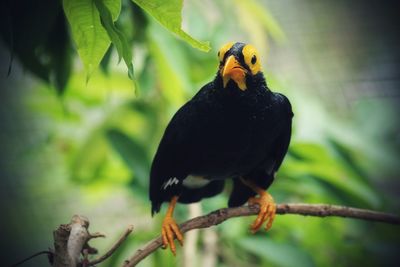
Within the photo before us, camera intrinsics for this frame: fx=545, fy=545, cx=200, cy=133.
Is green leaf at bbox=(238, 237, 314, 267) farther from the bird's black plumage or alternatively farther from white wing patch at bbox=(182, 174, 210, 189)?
the bird's black plumage

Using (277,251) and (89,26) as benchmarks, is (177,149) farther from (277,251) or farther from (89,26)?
(277,251)

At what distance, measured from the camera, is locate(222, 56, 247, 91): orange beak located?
4.06 feet

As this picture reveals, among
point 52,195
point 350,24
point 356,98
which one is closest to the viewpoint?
point 52,195

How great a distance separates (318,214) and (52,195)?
189cm

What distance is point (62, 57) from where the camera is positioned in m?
1.55

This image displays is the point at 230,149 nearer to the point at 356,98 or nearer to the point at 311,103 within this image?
the point at 311,103

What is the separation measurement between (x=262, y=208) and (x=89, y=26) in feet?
2.95

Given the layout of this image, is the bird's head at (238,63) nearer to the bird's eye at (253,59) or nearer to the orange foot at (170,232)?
the bird's eye at (253,59)

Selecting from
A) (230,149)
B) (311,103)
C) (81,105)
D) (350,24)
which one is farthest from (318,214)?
(350,24)

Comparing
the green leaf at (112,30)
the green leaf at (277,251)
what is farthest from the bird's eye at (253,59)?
the green leaf at (277,251)

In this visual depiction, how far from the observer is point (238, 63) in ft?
4.16

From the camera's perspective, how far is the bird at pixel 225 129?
1334 mm

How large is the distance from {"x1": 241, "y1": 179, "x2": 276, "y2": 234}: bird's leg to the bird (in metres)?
0.18

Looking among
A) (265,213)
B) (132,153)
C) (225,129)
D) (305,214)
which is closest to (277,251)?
(265,213)
